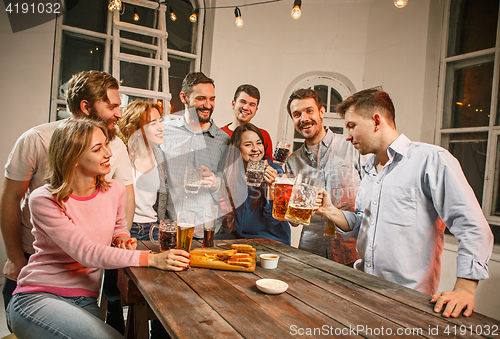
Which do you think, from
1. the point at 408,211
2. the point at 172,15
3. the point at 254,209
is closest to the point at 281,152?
the point at 254,209

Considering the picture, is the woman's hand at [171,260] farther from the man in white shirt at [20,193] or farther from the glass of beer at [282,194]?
the man in white shirt at [20,193]

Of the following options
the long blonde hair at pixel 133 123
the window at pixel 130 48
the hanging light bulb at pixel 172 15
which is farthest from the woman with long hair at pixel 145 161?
the hanging light bulb at pixel 172 15

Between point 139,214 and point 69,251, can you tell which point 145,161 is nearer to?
point 139,214

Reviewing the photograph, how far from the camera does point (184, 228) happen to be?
1.68 meters

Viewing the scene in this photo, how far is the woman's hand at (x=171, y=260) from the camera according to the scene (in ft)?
5.05

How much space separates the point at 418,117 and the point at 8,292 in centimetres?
401

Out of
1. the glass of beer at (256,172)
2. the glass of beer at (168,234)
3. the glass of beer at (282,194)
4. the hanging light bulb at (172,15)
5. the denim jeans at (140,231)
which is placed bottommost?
the denim jeans at (140,231)

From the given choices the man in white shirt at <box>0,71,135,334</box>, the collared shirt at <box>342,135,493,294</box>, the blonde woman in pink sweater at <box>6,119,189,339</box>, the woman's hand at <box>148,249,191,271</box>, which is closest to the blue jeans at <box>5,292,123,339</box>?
the blonde woman in pink sweater at <box>6,119,189,339</box>

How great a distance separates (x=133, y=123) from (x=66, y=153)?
61.2 inches

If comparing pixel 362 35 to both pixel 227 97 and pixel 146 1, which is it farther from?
pixel 146 1

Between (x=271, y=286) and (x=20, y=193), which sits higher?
(x=20, y=193)

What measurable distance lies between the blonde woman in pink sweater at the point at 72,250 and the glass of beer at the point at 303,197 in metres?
0.59

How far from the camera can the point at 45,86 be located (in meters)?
3.28

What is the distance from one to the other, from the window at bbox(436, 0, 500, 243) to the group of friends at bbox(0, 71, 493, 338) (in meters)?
1.45
